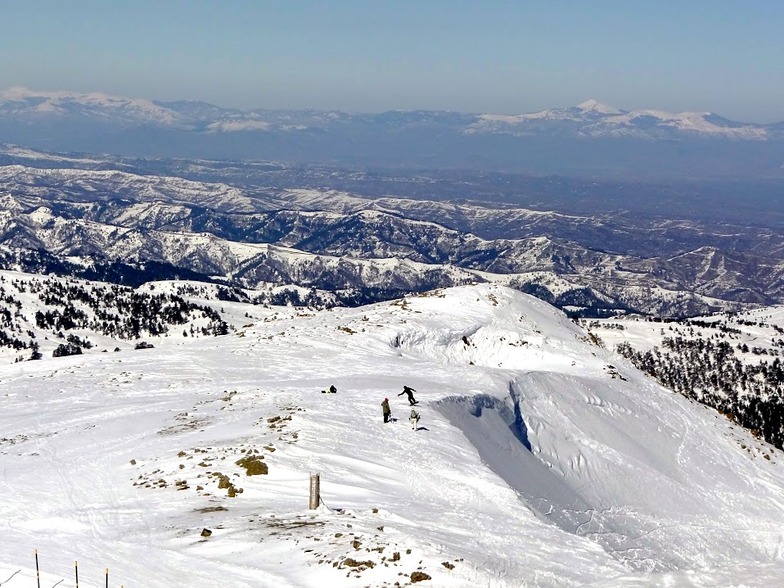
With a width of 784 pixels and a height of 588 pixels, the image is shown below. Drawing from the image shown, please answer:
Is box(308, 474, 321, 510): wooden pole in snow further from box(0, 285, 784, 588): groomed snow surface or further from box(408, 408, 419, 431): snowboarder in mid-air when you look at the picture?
box(408, 408, 419, 431): snowboarder in mid-air

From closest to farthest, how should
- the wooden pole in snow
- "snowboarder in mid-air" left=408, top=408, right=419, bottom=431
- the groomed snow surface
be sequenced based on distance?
1. the groomed snow surface
2. the wooden pole in snow
3. "snowboarder in mid-air" left=408, top=408, right=419, bottom=431

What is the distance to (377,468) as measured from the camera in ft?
Answer: 105

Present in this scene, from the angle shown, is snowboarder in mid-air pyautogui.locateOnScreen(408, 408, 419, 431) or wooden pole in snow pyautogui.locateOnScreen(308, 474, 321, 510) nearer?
wooden pole in snow pyautogui.locateOnScreen(308, 474, 321, 510)

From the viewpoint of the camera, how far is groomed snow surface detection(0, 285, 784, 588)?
70.2 ft

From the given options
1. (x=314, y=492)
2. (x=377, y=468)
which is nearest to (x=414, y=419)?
(x=377, y=468)

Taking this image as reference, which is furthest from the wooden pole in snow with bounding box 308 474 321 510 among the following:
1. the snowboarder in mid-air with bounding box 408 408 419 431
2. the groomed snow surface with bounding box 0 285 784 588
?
the snowboarder in mid-air with bounding box 408 408 419 431

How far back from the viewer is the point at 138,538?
77.9 feet

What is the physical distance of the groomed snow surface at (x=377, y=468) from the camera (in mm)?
21406

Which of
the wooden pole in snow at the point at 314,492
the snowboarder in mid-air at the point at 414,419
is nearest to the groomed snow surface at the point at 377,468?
the wooden pole in snow at the point at 314,492

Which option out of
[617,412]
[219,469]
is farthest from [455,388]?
[219,469]

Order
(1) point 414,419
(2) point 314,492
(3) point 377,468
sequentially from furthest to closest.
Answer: (1) point 414,419 < (3) point 377,468 < (2) point 314,492

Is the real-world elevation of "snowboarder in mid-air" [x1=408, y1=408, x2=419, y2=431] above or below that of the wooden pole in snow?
below

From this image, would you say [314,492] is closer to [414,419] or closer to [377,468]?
[377,468]

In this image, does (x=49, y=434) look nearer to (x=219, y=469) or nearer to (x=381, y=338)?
(x=219, y=469)
